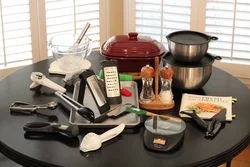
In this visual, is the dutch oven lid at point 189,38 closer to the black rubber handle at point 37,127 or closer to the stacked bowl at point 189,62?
the stacked bowl at point 189,62

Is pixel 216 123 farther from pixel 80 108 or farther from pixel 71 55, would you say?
pixel 71 55

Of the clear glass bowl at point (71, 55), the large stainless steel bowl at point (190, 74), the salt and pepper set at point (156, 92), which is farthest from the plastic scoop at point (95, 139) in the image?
the clear glass bowl at point (71, 55)

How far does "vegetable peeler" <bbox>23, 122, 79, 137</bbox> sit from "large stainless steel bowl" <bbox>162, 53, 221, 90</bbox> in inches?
21.8

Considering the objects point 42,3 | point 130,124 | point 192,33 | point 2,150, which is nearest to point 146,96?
point 130,124

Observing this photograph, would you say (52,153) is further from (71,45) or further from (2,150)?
(71,45)

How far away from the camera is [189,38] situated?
7.08 ft

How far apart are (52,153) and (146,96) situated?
1.68 ft

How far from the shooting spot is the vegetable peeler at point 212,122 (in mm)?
1792

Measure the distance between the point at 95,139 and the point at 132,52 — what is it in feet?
2.13

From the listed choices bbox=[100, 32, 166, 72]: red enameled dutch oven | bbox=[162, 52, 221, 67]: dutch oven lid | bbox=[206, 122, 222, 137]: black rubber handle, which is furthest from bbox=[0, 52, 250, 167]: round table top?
bbox=[100, 32, 166, 72]: red enameled dutch oven

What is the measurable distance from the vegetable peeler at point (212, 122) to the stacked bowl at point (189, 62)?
0.68 ft

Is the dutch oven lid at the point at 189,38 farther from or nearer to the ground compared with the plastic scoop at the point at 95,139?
farther from the ground

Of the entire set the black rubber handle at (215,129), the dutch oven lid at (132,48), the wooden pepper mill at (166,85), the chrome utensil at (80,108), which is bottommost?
the black rubber handle at (215,129)

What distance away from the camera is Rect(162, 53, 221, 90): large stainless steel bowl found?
2.08m
